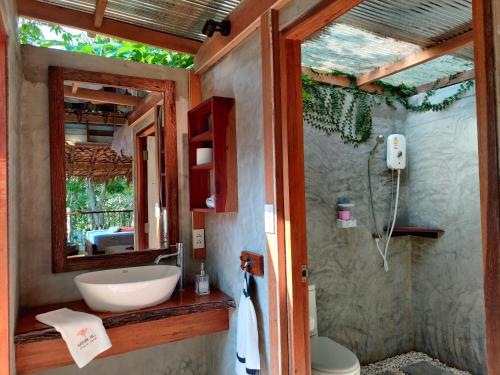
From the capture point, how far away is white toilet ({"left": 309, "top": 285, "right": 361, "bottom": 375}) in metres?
1.94

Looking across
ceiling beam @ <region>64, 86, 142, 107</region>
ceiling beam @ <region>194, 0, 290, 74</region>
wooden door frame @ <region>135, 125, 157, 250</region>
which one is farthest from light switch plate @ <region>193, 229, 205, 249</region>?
ceiling beam @ <region>194, 0, 290, 74</region>

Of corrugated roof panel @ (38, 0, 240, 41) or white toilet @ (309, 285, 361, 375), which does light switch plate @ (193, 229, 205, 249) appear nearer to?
white toilet @ (309, 285, 361, 375)

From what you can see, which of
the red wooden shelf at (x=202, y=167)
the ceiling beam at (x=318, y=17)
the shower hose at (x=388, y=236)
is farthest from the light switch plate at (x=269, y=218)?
the shower hose at (x=388, y=236)

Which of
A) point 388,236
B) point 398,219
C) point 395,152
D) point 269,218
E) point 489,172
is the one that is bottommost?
point 388,236

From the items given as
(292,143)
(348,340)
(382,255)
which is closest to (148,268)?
(292,143)

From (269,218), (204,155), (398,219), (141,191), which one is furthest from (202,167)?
(398,219)

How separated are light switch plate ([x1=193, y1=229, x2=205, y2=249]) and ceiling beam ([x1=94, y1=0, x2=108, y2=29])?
52.0 inches

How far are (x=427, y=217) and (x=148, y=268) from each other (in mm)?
2219

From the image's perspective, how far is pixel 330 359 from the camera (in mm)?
2051

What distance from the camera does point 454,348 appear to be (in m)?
2.71

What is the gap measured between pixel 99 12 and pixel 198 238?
1.40 metres

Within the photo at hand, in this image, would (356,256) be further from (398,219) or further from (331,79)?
(331,79)

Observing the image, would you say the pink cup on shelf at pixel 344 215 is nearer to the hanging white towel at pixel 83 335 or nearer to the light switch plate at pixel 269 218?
the light switch plate at pixel 269 218

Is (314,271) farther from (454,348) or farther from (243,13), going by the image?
(243,13)
